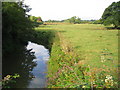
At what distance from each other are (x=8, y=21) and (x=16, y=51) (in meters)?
5.72

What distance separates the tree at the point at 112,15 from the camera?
4466 centimetres

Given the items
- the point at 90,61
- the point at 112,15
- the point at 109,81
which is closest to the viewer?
the point at 109,81

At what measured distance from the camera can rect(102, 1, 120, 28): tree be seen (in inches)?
1758

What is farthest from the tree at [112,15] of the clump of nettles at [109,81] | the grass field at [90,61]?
the clump of nettles at [109,81]

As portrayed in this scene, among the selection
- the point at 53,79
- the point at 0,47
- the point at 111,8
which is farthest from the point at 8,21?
the point at 111,8

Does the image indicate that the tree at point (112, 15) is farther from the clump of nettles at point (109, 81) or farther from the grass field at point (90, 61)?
the clump of nettles at point (109, 81)

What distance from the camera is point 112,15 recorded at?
1858 inches

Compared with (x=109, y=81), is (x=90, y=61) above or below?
below

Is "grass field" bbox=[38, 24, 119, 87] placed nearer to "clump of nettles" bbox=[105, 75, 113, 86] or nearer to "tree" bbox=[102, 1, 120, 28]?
"clump of nettles" bbox=[105, 75, 113, 86]

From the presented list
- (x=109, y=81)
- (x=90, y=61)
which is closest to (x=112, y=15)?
(x=90, y=61)

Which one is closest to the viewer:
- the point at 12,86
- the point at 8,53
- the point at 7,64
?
the point at 12,86

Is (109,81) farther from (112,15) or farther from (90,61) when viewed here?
(112,15)

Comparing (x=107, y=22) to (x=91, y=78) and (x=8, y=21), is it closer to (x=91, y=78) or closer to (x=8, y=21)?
(x=8, y=21)

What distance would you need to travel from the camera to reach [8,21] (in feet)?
62.1
